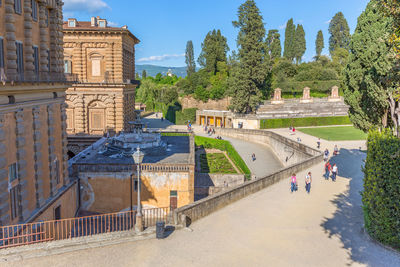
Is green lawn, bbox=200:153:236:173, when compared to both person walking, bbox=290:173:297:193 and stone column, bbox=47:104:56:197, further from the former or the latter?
stone column, bbox=47:104:56:197

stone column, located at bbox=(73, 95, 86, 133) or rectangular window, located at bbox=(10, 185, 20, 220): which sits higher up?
stone column, located at bbox=(73, 95, 86, 133)

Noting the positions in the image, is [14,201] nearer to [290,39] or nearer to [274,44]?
[274,44]

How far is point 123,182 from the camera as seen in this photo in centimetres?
2122

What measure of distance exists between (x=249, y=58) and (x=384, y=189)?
41199 millimetres

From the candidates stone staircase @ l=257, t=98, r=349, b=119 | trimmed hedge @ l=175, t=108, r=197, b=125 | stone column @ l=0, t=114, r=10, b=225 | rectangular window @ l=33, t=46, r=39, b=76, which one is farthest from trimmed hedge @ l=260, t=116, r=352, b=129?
stone column @ l=0, t=114, r=10, b=225

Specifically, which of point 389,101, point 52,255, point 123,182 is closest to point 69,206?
point 123,182

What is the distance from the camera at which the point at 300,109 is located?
6103 centimetres

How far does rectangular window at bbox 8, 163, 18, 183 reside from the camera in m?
14.3

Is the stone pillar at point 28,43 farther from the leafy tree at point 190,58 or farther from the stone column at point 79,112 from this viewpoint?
the leafy tree at point 190,58

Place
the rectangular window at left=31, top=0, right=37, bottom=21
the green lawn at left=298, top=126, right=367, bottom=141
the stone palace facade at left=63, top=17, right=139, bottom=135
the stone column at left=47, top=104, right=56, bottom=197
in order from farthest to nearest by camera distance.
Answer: the green lawn at left=298, top=126, right=367, bottom=141 < the stone palace facade at left=63, top=17, right=139, bottom=135 < the stone column at left=47, top=104, right=56, bottom=197 < the rectangular window at left=31, top=0, right=37, bottom=21

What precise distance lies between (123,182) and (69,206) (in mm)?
3263

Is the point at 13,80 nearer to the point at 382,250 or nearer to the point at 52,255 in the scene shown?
the point at 52,255

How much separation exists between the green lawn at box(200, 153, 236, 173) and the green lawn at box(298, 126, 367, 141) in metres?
15.0

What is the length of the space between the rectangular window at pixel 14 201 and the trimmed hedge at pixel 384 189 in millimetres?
14514
